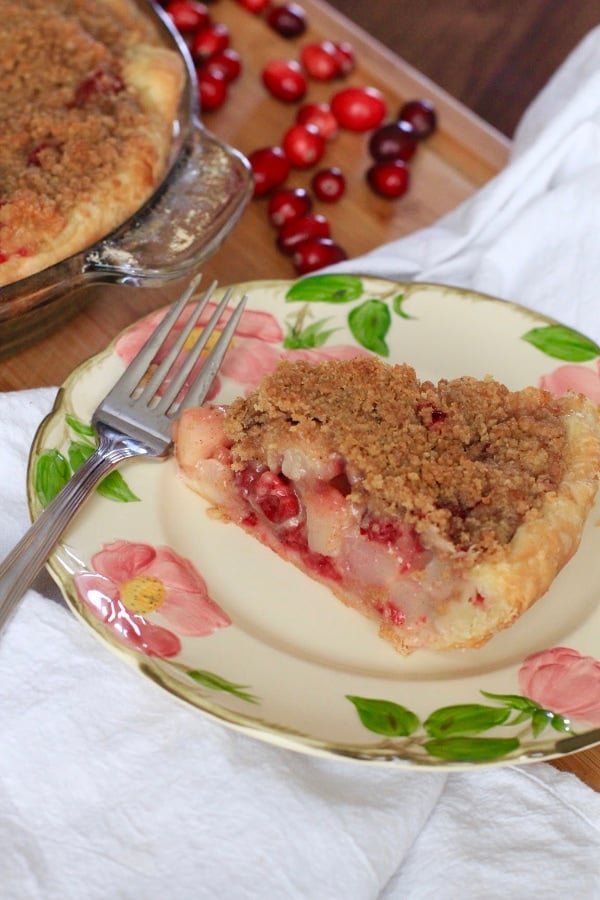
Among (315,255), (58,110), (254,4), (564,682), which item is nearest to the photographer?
(564,682)

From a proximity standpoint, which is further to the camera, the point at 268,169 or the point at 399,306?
the point at 268,169

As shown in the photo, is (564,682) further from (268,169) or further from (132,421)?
(268,169)

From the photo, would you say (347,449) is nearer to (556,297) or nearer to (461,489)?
(461,489)

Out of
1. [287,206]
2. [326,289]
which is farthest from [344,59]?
[326,289]

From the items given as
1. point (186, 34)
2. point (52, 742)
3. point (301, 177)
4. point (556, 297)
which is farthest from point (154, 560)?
point (186, 34)

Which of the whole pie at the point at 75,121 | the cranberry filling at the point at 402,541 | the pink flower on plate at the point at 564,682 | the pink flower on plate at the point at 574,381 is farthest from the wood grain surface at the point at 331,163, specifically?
the pink flower on plate at the point at 564,682

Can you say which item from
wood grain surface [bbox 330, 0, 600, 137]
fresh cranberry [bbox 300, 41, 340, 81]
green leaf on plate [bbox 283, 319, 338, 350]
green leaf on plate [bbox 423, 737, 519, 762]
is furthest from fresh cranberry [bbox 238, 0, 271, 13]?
green leaf on plate [bbox 423, 737, 519, 762]
